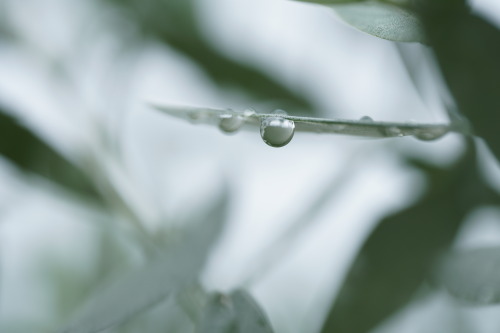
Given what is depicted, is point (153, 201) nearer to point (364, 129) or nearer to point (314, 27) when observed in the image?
point (314, 27)

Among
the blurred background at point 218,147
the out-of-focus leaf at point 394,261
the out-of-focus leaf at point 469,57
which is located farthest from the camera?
the blurred background at point 218,147

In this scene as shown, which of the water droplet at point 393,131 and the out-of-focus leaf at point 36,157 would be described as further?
the out-of-focus leaf at point 36,157

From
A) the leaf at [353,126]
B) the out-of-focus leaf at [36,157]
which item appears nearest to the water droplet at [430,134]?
the leaf at [353,126]

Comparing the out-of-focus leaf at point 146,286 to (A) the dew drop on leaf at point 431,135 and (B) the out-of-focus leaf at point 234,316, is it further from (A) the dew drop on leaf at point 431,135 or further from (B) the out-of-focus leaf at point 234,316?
(A) the dew drop on leaf at point 431,135

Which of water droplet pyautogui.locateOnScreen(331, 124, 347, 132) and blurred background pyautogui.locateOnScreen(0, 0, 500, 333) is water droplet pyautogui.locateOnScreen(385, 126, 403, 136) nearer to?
water droplet pyautogui.locateOnScreen(331, 124, 347, 132)

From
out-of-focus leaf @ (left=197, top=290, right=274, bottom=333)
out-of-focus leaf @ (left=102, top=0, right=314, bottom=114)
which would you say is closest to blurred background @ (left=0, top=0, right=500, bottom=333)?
out-of-focus leaf @ (left=102, top=0, right=314, bottom=114)

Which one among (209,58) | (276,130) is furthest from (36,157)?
(276,130)
